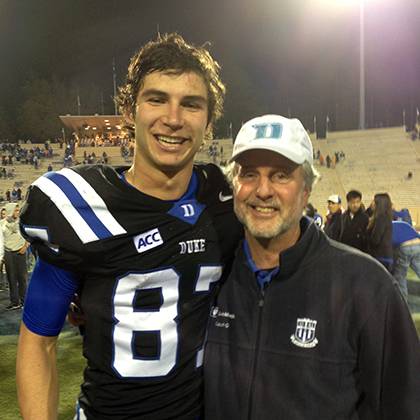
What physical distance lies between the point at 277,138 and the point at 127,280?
2.06 ft

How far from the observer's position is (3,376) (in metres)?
3.57

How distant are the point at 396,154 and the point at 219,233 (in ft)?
54.7

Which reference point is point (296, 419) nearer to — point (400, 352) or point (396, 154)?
point (400, 352)

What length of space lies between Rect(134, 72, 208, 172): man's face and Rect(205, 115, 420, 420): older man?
0.21 meters

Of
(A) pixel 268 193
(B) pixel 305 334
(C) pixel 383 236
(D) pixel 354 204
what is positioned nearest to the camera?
(B) pixel 305 334

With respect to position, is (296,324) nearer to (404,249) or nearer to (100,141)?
(404,249)

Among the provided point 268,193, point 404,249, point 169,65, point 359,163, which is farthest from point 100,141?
point 268,193

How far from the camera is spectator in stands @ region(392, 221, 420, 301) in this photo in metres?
4.50

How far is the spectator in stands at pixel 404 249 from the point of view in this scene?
177 inches

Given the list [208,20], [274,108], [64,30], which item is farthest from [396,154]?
[64,30]

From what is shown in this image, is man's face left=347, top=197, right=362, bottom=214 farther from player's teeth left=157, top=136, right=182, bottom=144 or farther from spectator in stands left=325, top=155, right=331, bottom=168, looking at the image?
spectator in stands left=325, top=155, right=331, bottom=168

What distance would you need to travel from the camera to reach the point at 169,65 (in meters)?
1.49

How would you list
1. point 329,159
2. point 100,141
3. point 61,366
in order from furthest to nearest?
point 100,141 → point 329,159 → point 61,366

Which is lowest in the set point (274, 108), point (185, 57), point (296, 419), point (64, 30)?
point (296, 419)
